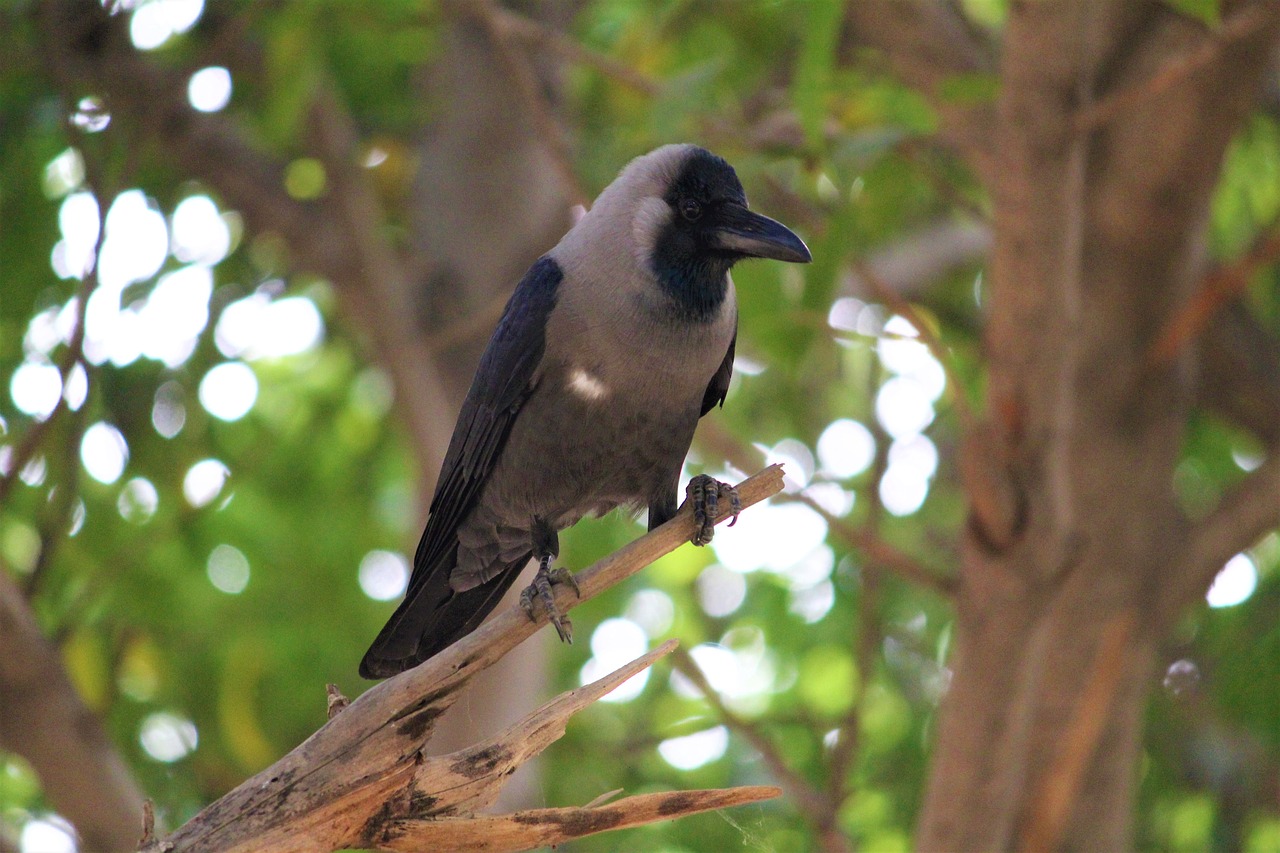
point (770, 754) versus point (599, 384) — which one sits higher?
point (599, 384)

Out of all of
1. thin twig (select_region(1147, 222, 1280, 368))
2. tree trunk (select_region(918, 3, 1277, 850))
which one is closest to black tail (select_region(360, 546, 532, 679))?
tree trunk (select_region(918, 3, 1277, 850))

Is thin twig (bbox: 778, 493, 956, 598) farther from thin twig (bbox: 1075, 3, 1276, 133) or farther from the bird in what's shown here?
thin twig (bbox: 1075, 3, 1276, 133)

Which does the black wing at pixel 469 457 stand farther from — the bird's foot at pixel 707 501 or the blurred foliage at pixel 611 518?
the blurred foliage at pixel 611 518

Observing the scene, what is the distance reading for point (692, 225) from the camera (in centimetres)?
336

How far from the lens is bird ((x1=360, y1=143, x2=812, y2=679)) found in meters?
3.18

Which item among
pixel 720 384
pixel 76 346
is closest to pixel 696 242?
pixel 720 384

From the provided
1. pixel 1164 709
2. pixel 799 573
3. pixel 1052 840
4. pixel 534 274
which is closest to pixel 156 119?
pixel 534 274

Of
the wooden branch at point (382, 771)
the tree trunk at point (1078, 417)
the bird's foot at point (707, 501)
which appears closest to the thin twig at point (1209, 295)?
the tree trunk at point (1078, 417)

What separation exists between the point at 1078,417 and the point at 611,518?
1.89m

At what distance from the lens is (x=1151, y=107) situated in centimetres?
431

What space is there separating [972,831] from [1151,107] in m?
2.50

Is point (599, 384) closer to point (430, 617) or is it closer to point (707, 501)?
point (707, 501)

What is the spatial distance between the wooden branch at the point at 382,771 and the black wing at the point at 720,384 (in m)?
1.20

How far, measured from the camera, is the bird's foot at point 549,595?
109 inches
